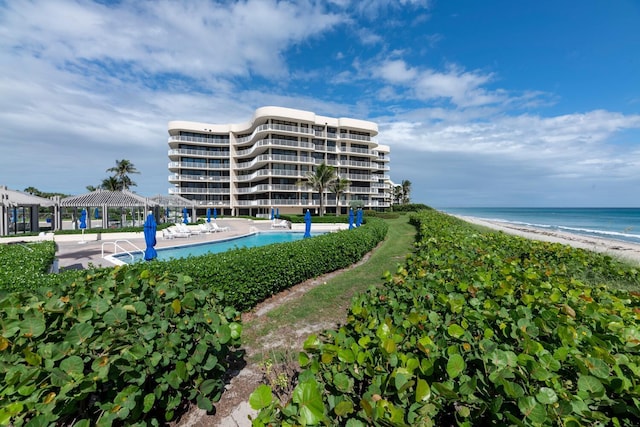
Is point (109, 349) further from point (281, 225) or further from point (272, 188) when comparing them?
point (272, 188)

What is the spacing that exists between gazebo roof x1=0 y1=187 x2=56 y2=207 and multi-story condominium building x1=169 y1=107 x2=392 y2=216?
84.9ft

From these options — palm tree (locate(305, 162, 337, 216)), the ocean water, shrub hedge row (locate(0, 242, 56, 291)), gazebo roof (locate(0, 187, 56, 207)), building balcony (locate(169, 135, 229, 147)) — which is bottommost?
the ocean water

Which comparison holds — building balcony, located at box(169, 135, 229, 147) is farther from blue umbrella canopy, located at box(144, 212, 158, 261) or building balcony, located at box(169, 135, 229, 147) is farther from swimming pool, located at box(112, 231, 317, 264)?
blue umbrella canopy, located at box(144, 212, 158, 261)

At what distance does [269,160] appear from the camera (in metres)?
44.4

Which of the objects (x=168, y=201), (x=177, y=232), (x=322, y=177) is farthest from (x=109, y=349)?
(x=322, y=177)

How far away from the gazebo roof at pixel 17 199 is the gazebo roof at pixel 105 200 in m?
1.77

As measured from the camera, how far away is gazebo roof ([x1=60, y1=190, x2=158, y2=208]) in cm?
2086

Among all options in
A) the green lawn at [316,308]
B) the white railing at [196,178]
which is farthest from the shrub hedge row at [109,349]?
the white railing at [196,178]

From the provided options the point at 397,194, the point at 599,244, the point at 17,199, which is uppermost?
the point at 397,194

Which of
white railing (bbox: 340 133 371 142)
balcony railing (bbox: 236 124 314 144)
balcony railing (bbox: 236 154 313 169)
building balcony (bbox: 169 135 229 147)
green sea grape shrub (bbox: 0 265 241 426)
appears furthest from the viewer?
white railing (bbox: 340 133 371 142)

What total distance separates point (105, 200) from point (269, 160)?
82.8 feet

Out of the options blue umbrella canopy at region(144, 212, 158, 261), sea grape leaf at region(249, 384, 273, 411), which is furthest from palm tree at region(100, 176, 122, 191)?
sea grape leaf at region(249, 384, 273, 411)

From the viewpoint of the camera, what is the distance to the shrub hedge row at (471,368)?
1186mm

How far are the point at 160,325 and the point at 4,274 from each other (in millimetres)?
4892
